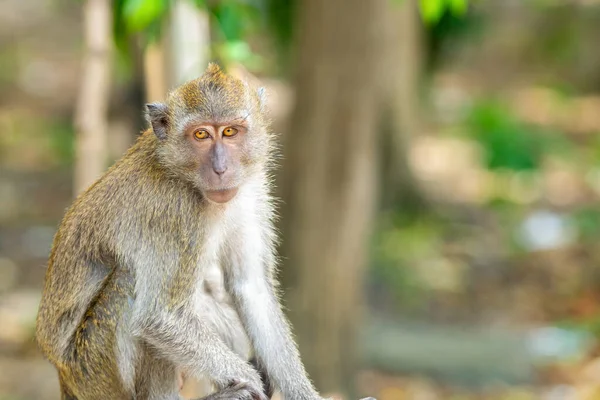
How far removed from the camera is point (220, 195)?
17.7 feet

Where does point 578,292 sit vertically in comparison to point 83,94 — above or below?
below

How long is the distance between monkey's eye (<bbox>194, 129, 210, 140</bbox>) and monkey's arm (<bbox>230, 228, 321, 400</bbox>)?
0.81m

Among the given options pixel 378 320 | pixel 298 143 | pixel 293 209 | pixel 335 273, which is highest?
pixel 298 143

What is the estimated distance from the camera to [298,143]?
1128 centimetres

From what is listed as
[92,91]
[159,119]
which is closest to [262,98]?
[159,119]

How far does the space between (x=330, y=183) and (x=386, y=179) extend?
690 centimetres

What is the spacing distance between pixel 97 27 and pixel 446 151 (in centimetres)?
1453

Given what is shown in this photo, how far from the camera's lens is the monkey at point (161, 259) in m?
5.42

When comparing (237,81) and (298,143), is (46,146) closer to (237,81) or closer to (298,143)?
(298,143)

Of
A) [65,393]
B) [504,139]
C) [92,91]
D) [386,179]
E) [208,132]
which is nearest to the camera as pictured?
[208,132]

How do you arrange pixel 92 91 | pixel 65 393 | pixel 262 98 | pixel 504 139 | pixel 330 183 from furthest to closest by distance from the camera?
pixel 504 139 < pixel 330 183 < pixel 92 91 < pixel 262 98 < pixel 65 393

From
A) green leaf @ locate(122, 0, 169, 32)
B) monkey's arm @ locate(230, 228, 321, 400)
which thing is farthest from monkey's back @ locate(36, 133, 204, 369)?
green leaf @ locate(122, 0, 169, 32)

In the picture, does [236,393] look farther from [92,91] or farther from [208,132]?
[92,91]

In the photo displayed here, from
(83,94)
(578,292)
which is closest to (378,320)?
(578,292)
